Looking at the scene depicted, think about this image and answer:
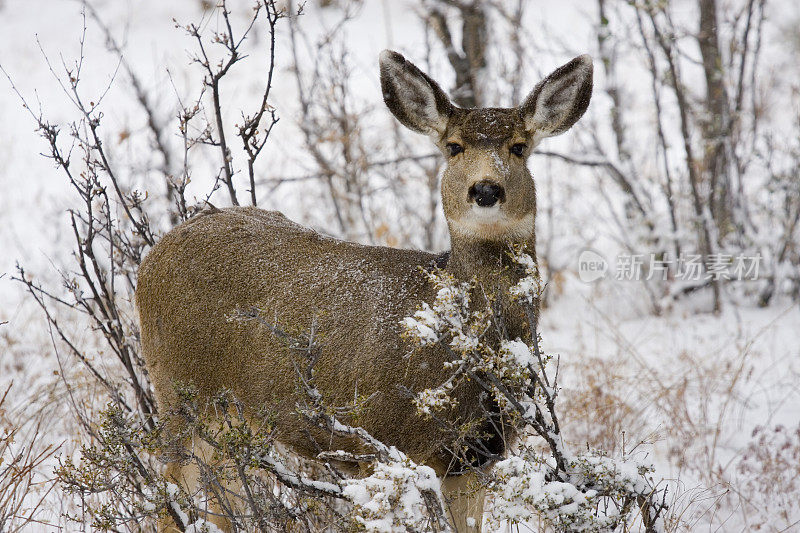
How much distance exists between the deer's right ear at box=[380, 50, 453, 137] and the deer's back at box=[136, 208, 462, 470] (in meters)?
0.62

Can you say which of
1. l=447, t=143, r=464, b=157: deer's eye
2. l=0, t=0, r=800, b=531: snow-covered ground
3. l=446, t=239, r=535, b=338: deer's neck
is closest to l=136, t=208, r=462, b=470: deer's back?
l=446, t=239, r=535, b=338: deer's neck

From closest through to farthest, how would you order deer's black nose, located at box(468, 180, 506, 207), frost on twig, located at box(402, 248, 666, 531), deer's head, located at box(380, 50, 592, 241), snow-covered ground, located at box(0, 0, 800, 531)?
frost on twig, located at box(402, 248, 666, 531) → deer's black nose, located at box(468, 180, 506, 207) → deer's head, located at box(380, 50, 592, 241) → snow-covered ground, located at box(0, 0, 800, 531)

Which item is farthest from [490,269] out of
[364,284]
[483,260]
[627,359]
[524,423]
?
[627,359]

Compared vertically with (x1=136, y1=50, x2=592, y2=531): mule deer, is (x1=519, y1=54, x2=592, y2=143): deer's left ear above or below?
above

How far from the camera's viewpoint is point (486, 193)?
336 centimetres

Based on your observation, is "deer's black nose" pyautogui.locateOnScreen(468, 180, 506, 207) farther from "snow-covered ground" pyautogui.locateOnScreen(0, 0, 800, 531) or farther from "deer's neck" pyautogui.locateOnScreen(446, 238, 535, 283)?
"snow-covered ground" pyautogui.locateOnScreen(0, 0, 800, 531)

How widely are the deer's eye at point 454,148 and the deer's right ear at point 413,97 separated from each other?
135 mm

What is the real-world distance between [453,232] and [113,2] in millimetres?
21629

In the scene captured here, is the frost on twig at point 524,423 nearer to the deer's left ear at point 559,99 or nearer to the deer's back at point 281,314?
the deer's back at point 281,314

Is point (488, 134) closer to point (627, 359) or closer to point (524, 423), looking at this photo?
point (524, 423)

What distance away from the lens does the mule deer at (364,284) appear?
3414 mm

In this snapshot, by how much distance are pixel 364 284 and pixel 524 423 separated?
3.16 ft

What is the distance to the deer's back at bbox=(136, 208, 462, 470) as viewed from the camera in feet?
11.2

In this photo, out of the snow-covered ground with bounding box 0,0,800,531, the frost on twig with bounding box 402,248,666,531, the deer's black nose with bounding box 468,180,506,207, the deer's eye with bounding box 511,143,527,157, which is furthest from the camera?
the snow-covered ground with bounding box 0,0,800,531
